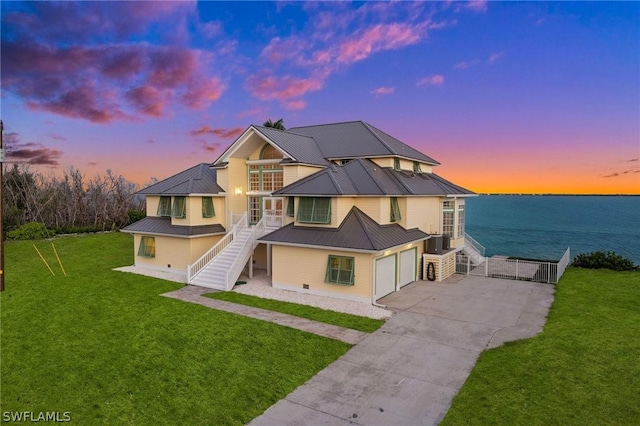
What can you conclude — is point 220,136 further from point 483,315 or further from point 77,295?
point 483,315

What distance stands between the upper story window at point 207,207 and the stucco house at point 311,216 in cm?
7

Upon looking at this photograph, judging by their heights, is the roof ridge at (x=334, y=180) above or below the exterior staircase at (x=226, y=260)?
above

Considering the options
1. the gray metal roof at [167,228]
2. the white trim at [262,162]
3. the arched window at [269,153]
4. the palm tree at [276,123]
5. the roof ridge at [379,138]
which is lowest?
the gray metal roof at [167,228]

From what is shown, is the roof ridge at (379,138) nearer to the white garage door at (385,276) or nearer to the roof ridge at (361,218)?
the roof ridge at (361,218)

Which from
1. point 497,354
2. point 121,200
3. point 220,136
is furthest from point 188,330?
point 121,200

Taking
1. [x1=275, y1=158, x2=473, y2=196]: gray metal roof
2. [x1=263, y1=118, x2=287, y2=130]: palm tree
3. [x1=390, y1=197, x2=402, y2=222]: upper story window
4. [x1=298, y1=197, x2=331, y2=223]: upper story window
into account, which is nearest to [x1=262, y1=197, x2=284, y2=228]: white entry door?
[x1=275, y1=158, x2=473, y2=196]: gray metal roof

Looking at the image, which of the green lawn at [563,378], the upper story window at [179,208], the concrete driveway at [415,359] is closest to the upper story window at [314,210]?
the concrete driveway at [415,359]

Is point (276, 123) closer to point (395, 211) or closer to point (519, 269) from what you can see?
point (395, 211)

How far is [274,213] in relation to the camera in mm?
22531

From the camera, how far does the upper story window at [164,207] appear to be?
81.0 feet

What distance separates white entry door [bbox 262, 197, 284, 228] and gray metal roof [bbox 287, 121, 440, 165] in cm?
466

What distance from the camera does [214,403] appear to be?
341 inches

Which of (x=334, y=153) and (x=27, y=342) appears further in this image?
(x=334, y=153)

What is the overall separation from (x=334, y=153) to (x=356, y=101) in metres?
9.63
